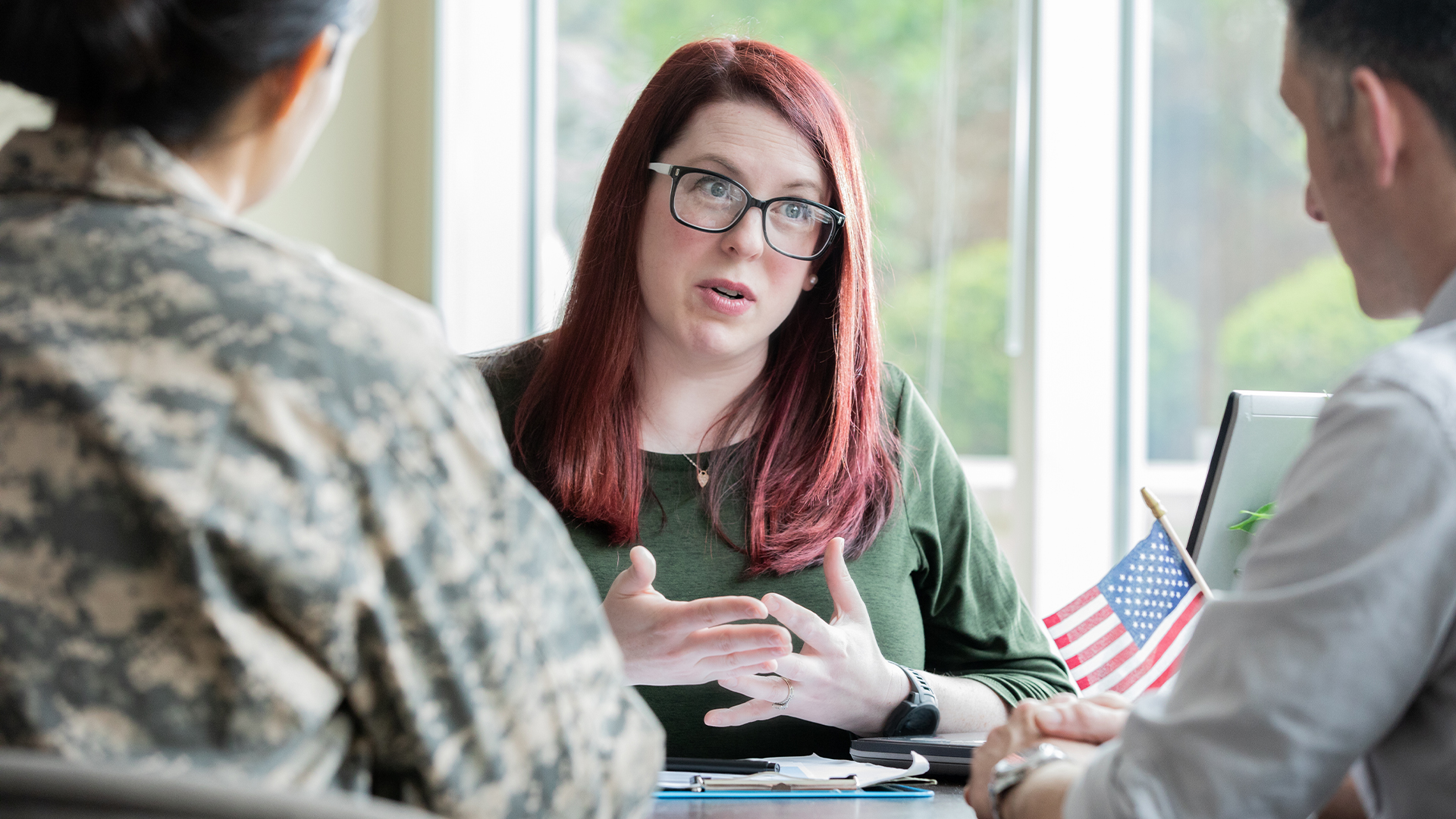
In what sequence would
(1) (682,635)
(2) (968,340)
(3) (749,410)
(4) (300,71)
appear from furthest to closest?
(2) (968,340) → (3) (749,410) → (1) (682,635) → (4) (300,71)

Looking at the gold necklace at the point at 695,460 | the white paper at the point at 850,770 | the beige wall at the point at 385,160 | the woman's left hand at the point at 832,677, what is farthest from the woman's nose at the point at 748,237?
the beige wall at the point at 385,160

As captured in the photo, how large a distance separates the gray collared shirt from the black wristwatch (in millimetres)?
677

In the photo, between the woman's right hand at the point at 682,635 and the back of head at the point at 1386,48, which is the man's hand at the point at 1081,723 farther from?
the back of head at the point at 1386,48

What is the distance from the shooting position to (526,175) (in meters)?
3.97

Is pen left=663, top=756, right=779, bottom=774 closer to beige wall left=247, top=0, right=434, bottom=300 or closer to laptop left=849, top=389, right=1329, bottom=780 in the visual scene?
laptop left=849, top=389, right=1329, bottom=780

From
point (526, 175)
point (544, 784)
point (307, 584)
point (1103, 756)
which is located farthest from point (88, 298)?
point (526, 175)

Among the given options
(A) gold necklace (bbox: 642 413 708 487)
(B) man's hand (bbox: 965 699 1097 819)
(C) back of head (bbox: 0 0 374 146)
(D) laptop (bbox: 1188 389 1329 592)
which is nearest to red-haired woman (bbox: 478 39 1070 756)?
(A) gold necklace (bbox: 642 413 708 487)

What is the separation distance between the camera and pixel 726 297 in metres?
1.80

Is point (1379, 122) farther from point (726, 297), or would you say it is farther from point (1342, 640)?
point (726, 297)

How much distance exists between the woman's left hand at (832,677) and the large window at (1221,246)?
5.91 ft

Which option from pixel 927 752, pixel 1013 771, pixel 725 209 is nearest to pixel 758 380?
pixel 725 209

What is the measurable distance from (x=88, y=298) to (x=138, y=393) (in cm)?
7

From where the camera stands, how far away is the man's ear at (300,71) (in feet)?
2.53

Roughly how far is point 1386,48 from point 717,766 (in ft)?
3.09
